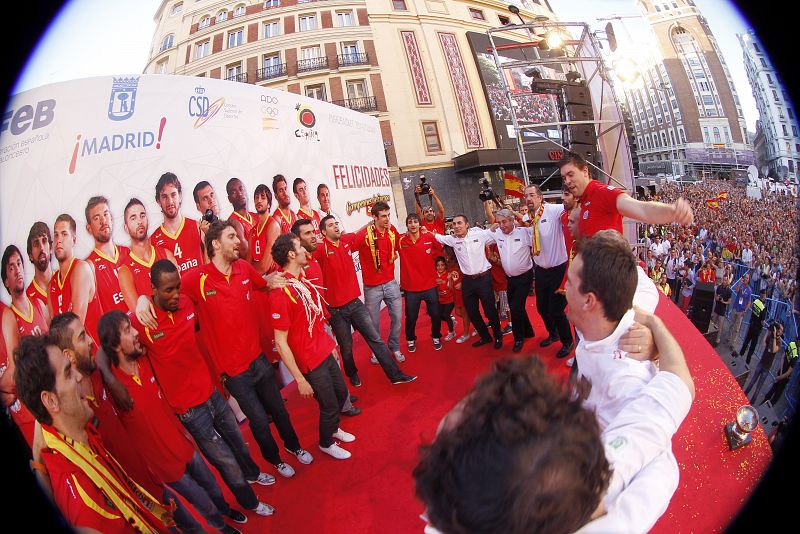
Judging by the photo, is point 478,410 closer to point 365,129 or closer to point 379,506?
point 379,506

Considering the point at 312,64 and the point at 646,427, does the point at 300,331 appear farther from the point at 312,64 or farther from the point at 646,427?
the point at 312,64

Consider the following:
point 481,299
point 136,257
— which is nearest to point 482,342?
point 481,299

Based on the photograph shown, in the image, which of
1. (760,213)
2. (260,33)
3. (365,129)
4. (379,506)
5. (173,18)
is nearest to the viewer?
(760,213)

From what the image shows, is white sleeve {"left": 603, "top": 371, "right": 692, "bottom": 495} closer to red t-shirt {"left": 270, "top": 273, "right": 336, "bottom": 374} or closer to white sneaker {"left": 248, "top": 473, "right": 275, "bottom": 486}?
red t-shirt {"left": 270, "top": 273, "right": 336, "bottom": 374}

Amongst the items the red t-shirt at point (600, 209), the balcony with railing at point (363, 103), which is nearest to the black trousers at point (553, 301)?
the red t-shirt at point (600, 209)

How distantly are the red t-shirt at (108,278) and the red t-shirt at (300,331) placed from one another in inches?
42.6

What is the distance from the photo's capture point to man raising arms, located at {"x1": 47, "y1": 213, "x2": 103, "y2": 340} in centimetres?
194

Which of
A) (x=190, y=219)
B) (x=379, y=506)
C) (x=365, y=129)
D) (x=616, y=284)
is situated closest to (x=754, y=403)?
(x=616, y=284)

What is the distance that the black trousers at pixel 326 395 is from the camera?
8.23 feet

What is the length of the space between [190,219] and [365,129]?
147 inches

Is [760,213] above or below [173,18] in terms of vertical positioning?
below

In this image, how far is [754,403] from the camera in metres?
1.95

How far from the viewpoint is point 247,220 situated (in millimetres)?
3617

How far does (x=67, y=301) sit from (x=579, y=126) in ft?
20.0
